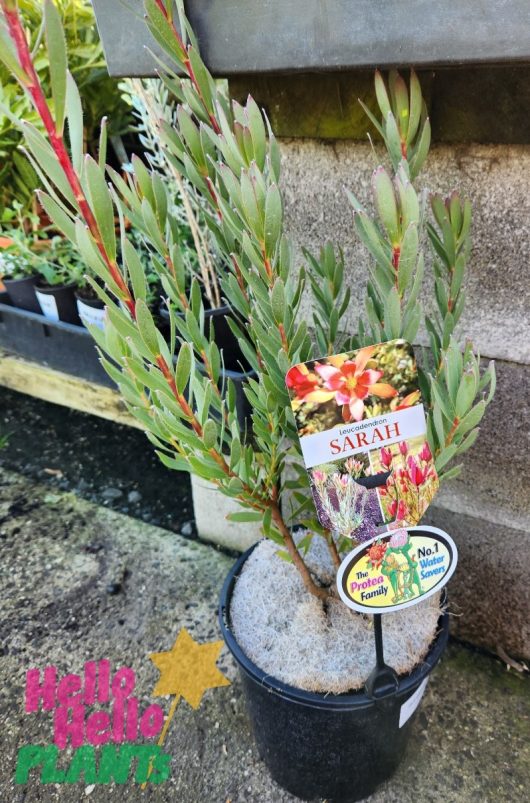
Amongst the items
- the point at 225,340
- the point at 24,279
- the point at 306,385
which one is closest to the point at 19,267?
the point at 24,279

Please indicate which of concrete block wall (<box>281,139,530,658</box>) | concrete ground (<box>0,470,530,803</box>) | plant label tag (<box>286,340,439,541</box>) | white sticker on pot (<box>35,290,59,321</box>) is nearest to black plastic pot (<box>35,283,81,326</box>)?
white sticker on pot (<box>35,290,59,321</box>)

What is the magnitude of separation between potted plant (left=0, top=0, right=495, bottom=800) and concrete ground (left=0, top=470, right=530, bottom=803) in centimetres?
13

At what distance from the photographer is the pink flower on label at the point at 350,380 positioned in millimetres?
837

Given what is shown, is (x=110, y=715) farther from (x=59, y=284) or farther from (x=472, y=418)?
(x=59, y=284)

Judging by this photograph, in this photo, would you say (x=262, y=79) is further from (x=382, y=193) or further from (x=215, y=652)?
(x=215, y=652)

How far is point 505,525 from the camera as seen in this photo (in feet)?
4.46

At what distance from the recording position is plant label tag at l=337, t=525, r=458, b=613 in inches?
35.7

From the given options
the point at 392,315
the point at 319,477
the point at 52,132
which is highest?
the point at 52,132

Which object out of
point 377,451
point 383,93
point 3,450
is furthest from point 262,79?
point 3,450

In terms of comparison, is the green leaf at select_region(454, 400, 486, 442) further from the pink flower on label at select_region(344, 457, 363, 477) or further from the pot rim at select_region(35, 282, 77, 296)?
the pot rim at select_region(35, 282, 77, 296)

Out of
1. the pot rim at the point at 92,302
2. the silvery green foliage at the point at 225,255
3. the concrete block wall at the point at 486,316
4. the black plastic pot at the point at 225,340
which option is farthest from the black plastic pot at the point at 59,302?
the silvery green foliage at the point at 225,255

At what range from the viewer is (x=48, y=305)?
199cm

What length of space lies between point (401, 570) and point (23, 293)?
1634mm

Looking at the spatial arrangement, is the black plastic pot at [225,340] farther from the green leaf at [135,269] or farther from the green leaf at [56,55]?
the green leaf at [56,55]
